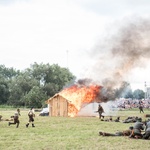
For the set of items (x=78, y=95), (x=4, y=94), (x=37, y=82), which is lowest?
(x=78, y=95)

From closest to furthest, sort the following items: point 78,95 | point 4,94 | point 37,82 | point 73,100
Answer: point 78,95 → point 73,100 → point 37,82 → point 4,94

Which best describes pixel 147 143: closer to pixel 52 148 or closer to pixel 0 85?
pixel 52 148

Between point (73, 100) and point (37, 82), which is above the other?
point (37, 82)

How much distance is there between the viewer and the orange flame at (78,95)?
4391 cm

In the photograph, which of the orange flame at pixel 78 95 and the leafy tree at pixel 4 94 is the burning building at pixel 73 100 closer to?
the orange flame at pixel 78 95

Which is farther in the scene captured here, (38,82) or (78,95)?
(38,82)

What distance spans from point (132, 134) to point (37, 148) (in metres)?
6.57

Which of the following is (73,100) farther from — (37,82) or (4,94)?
(4,94)

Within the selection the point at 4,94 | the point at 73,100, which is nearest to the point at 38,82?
the point at 4,94

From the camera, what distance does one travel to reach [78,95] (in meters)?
44.6

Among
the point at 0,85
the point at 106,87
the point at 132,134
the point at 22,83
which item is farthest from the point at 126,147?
the point at 0,85

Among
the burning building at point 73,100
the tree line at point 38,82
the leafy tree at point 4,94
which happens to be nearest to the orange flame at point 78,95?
the burning building at point 73,100

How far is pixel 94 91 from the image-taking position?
43.8m

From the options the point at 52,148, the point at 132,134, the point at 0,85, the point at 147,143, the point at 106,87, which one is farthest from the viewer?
the point at 0,85
